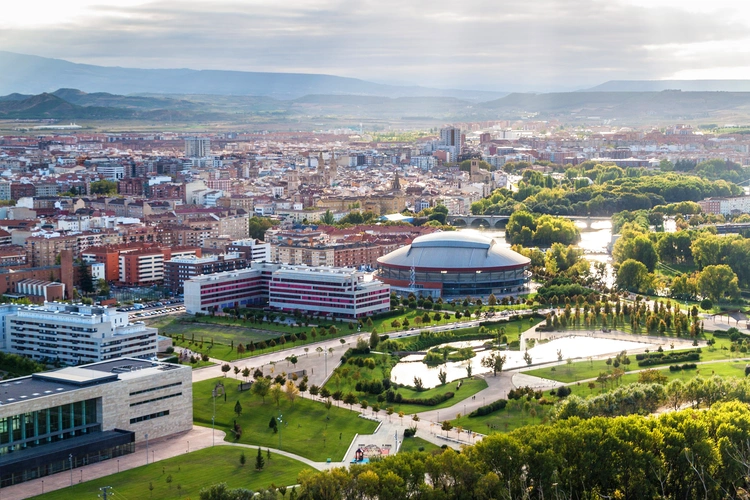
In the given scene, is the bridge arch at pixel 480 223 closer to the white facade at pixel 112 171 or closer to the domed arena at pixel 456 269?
the domed arena at pixel 456 269

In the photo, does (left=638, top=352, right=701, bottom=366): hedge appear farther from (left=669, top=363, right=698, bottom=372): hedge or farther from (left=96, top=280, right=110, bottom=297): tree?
(left=96, top=280, right=110, bottom=297): tree

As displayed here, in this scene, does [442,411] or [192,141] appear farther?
[192,141]

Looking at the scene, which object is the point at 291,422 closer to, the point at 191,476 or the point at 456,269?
the point at 191,476

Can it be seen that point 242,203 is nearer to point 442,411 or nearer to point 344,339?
point 344,339

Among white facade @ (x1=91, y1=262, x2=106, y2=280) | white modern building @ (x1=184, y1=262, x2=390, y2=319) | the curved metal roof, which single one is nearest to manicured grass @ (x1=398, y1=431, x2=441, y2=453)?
white modern building @ (x1=184, y1=262, x2=390, y2=319)

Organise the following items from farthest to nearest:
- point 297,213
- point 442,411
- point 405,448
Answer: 1. point 297,213
2. point 442,411
3. point 405,448

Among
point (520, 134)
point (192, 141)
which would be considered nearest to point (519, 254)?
point (192, 141)
